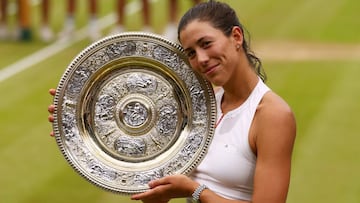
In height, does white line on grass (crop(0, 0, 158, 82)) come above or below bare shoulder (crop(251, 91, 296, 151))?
above

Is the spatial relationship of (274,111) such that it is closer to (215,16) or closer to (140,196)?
(215,16)

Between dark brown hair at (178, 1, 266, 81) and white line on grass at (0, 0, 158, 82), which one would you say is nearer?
dark brown hair at (178, 1, 266, 81)

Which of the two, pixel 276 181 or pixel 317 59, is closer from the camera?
pixel 276 181

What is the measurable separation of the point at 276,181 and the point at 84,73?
0.91 m

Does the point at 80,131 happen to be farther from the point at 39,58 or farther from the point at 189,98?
the point at 39,58

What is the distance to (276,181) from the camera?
3.35 metres

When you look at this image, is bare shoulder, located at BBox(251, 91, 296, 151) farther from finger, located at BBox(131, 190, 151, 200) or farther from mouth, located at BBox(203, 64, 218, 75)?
finger, located at BBox(131, 190, 151, 200)

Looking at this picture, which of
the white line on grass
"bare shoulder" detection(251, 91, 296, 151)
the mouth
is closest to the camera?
"bare shoulder" detection(251, 91, 296, 151)

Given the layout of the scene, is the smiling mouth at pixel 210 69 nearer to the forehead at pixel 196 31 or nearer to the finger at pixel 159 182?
the forehead at pixel 196 31

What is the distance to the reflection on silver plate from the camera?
3.66 meters

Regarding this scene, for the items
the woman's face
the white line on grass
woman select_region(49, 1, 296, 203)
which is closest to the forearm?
woman select_region(49, 1, 296, 203)

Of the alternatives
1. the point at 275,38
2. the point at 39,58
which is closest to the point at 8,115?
the point at 39,58

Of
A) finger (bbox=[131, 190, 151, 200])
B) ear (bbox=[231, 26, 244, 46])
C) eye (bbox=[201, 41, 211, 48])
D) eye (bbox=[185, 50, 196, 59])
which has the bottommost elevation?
finger (bbox=[131, 190, 151, 200])

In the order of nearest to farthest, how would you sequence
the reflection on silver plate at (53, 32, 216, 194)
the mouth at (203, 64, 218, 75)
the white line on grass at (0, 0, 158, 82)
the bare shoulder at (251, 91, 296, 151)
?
the bare shoulder at (251, 91, 296, 151), the mouth at (203, 64, 218, 75), the reflection on silver plate at (53, 32, 216, 194), the white line on grass at (0, 0, 158, 82)
